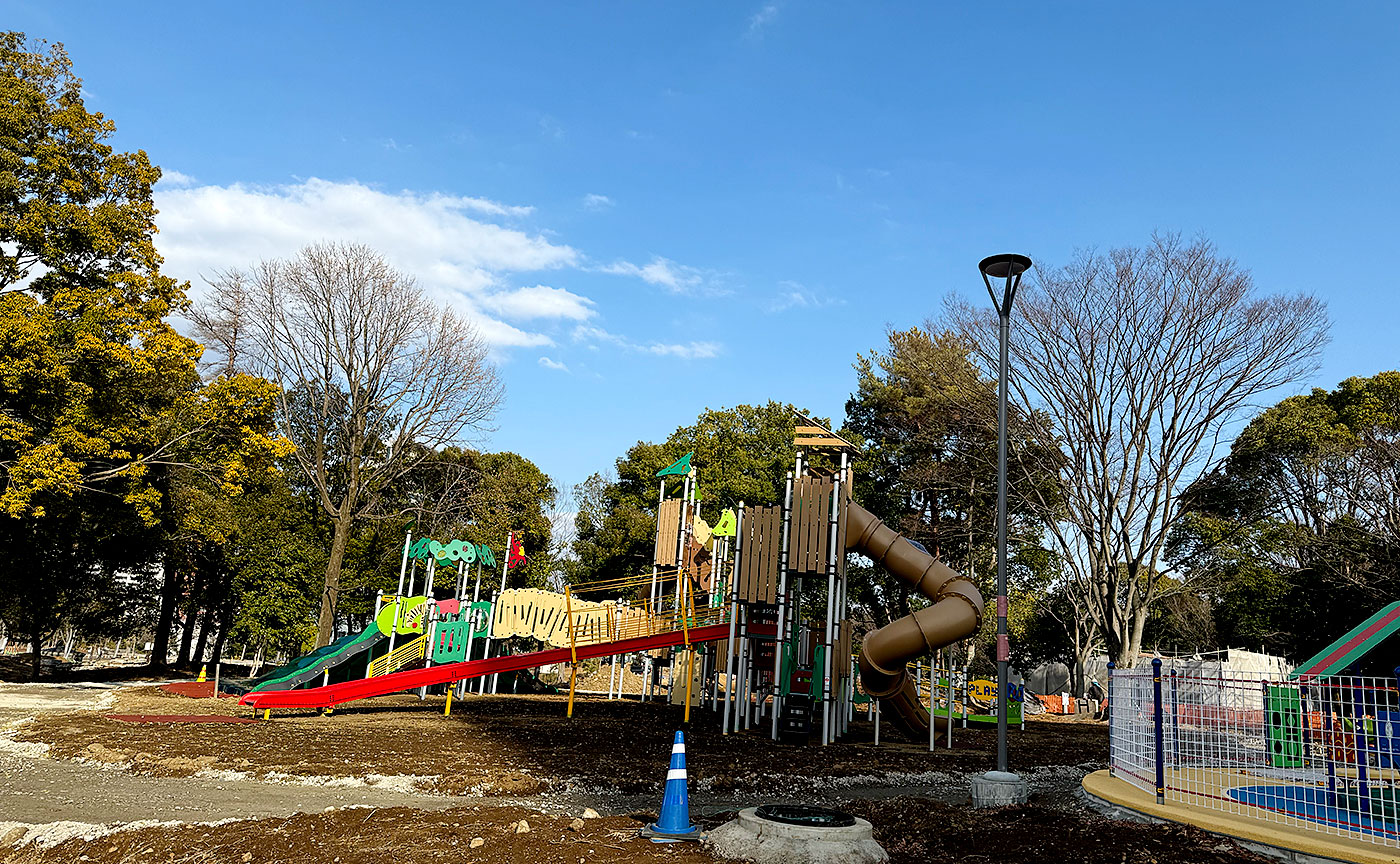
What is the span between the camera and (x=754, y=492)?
3819cm

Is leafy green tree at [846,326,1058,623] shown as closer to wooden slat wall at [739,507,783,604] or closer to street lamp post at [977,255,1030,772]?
wooden slat wall at [739,507,783,604]

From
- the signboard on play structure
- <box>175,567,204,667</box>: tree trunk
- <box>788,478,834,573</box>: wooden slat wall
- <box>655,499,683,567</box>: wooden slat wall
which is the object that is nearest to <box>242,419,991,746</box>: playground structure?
<box>788,478,834,573</box>: wooden slat wall

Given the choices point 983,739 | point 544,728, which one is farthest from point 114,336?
point 983,739

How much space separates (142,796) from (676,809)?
5495 millimetres

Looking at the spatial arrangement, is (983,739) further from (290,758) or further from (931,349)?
(931,349)

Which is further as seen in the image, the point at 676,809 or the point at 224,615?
the point at 224,615

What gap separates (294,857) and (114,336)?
1949cm

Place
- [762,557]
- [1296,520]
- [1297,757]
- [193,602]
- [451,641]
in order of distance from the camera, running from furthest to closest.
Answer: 1. [193,602]
2. [1296,520]
3. [451,641]
4. [762,557]
5. [1297,757]

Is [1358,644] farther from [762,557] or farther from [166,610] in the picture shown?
[166,610]

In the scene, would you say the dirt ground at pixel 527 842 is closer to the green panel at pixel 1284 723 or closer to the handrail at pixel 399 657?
the green panel at pixel 1284 723

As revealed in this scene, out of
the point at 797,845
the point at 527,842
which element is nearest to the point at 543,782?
the point at 527,842

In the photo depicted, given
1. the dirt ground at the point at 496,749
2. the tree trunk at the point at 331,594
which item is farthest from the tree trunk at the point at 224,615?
the dirt ground at the point at 496,749

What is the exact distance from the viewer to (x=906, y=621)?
17.3 m

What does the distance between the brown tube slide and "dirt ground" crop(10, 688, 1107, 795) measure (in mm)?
914
